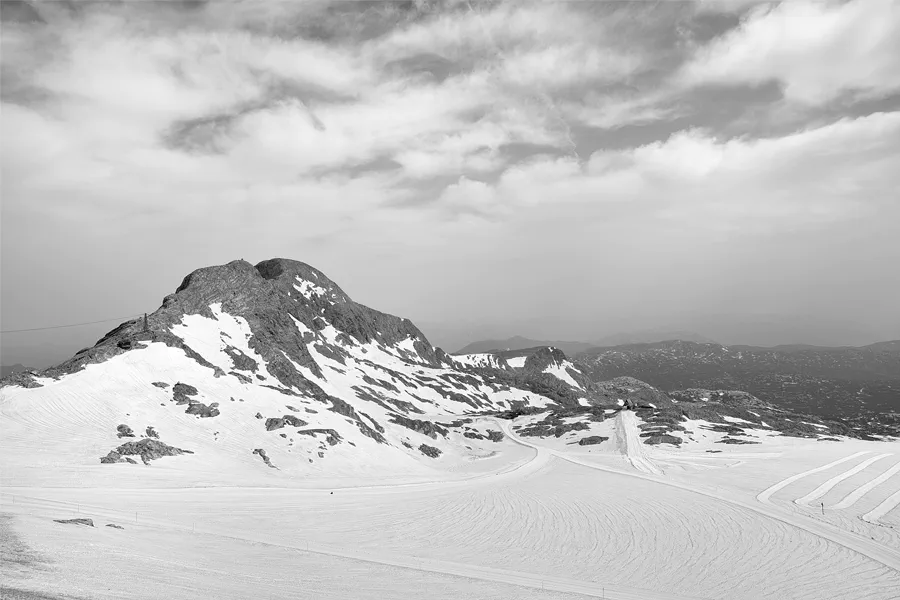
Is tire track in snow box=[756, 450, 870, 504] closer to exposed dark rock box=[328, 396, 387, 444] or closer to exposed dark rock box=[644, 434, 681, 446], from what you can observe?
exposed dark rock box=[644, 434, 681, 446]

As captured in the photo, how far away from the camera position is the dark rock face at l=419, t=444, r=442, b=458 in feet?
230

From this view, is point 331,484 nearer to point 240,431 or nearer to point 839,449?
point 240,431

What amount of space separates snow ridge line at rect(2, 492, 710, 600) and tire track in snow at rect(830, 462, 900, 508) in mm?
24546

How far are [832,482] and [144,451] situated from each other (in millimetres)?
61805

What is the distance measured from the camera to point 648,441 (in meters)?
69.7

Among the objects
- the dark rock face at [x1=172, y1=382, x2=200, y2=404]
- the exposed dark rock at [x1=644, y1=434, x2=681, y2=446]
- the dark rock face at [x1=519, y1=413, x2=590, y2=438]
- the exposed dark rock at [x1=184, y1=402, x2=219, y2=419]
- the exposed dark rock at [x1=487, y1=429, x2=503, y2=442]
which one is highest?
the dark rock face at [x1=172, y1=382, x2=200, y2=404]

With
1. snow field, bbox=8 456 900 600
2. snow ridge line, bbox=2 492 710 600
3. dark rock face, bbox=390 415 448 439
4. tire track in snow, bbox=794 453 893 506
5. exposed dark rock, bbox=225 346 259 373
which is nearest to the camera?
snow ridge line, bbox=2 492 710 600

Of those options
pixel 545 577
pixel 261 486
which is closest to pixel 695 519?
pixel 545 577

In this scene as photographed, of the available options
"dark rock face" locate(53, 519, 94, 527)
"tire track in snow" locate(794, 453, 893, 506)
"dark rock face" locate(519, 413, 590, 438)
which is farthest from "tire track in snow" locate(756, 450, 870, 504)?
"dark rock face" locate(53, 519, 94, 527)

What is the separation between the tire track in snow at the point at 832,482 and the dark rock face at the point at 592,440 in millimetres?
30978

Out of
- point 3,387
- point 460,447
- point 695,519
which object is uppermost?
point 3,387

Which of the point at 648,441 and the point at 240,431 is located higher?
the point at 240,431

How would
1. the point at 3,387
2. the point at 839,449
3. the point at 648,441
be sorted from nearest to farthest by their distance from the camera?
the point at 3,387, the point at 839,449, the point at 648,441

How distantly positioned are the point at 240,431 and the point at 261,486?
14746 millimetres
